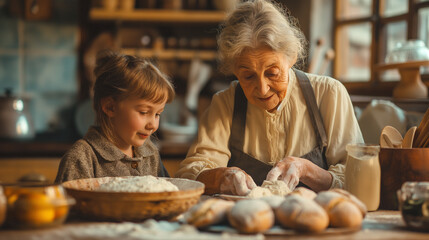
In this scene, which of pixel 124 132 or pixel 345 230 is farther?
pixel 124 132

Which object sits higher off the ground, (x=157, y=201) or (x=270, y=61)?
(x=270, y=61)

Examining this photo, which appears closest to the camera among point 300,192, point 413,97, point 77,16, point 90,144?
point 300,192

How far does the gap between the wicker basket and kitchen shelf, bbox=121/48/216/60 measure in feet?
10.9

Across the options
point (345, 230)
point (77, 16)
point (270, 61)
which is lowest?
point (345, 230)

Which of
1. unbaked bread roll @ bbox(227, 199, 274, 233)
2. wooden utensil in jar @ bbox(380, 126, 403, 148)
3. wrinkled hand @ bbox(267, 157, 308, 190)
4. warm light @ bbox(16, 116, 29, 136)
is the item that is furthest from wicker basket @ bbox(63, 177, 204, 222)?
warm light @ bbox(16, 116, 29, 136)

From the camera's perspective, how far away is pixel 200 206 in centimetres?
105

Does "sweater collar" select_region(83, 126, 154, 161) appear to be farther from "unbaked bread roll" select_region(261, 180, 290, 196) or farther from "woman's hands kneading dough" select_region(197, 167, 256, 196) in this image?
"unbaked bread roll" select_region(261, 180, 290, 196)

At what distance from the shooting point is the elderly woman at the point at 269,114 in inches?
68.1

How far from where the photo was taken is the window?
297cm

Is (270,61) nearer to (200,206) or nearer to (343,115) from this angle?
(343,115)

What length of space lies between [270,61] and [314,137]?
13.9 inches

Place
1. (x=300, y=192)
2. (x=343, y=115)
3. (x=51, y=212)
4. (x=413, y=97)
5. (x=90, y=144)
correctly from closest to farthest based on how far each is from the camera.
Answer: (x=51, y=212)
(x=300, y=192)
(x=90, y=144)
(x=343, y=115)
(x=413, y=97)

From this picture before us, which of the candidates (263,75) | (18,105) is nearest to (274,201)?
(263,75)

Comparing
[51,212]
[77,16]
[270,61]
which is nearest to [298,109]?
[270,61]
